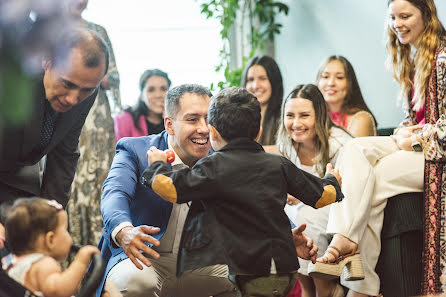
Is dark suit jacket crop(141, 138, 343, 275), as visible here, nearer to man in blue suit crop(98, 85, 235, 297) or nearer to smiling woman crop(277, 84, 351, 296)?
man in blue suit crop(98, 85, 235, 297)

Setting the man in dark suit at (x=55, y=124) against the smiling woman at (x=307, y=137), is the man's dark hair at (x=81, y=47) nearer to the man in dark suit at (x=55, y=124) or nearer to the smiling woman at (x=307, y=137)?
the man in dark suit at (x=55, y=124)

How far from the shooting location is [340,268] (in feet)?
6.76

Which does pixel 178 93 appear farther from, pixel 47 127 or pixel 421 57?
pixel 421 57

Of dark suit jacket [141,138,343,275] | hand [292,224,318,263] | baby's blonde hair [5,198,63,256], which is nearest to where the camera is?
baby's blonde hair [5,198,63,256]

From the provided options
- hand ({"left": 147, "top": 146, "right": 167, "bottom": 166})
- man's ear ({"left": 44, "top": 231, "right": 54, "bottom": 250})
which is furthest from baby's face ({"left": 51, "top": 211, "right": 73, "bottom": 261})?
hand ({"left": 147, "top": 146, "right": 167, "bottom": 166})

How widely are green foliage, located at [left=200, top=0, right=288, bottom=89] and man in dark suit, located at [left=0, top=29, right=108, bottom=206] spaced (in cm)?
251

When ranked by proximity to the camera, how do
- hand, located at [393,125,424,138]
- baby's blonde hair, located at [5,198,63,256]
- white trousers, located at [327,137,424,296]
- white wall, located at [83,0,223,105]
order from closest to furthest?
baby's blonde hair, located at [5,198,63,256], white trousers, located at [327,137,424,296], hand, located at [393,125,424,138], white wall, located at [83,0,223,105]

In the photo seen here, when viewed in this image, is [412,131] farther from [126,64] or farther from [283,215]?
[126,64]

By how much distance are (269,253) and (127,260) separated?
19.8 inches

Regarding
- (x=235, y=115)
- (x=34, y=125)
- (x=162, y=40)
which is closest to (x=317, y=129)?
(x=235, y=115)

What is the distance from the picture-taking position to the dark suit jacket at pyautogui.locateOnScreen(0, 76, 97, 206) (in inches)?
59.6

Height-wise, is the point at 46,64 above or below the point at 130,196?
above

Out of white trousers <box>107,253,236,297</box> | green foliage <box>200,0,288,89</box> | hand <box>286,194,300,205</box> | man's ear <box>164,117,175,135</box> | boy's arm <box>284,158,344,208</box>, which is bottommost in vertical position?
white trousers <box>107,253,236,297</box>

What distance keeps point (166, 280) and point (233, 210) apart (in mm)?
453
